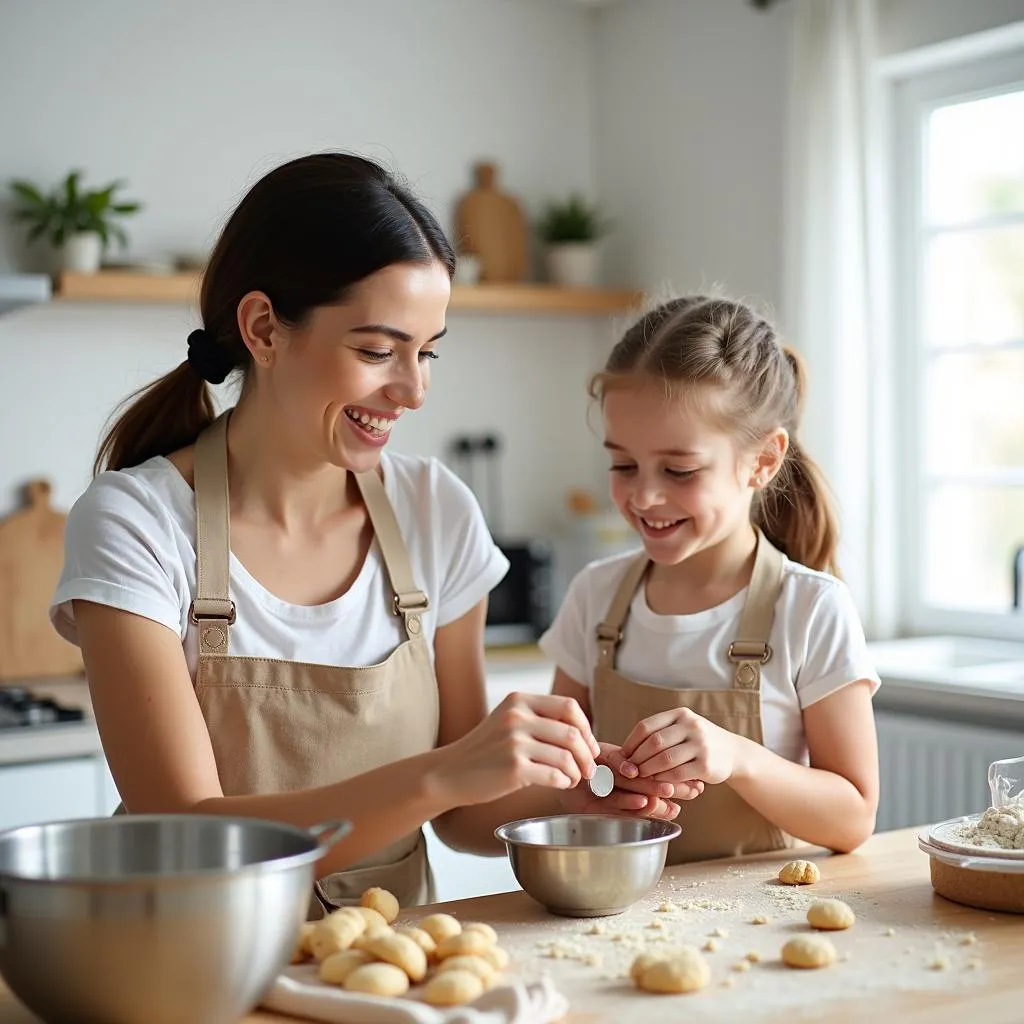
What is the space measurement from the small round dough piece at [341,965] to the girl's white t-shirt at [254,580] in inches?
18.5

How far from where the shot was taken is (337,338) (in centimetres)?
152

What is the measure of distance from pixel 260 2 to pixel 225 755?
271 cm

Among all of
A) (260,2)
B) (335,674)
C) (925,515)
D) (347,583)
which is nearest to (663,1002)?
(335,674)

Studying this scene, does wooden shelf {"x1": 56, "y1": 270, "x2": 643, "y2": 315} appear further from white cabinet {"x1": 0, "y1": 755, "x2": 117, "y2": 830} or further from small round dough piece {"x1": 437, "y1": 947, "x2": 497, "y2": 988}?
small round dough piece {"x1": 437, "y1": 947, "x2": 497, "y2": 988}

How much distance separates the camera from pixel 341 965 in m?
1.10

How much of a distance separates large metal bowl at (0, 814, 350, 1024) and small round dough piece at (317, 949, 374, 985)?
0.37 feet

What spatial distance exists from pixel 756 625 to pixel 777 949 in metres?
0.57

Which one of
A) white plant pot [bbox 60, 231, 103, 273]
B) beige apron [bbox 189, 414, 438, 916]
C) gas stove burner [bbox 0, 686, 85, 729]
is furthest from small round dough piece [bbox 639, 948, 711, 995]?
white plant pot [bbox 60, 231, 103, 273]

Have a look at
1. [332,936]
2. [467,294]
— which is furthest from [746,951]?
[467,294]

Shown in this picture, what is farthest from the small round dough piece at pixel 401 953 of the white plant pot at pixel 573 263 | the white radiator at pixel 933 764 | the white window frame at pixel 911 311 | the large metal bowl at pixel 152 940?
the white plant pot at pixel 573 263

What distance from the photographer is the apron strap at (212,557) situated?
1537 millimetres

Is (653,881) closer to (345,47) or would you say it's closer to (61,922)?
(61,922)

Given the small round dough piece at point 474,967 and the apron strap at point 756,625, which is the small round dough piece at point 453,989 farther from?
the apron strap at point 756,625

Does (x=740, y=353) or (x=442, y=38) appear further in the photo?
(x=442, y=38)
